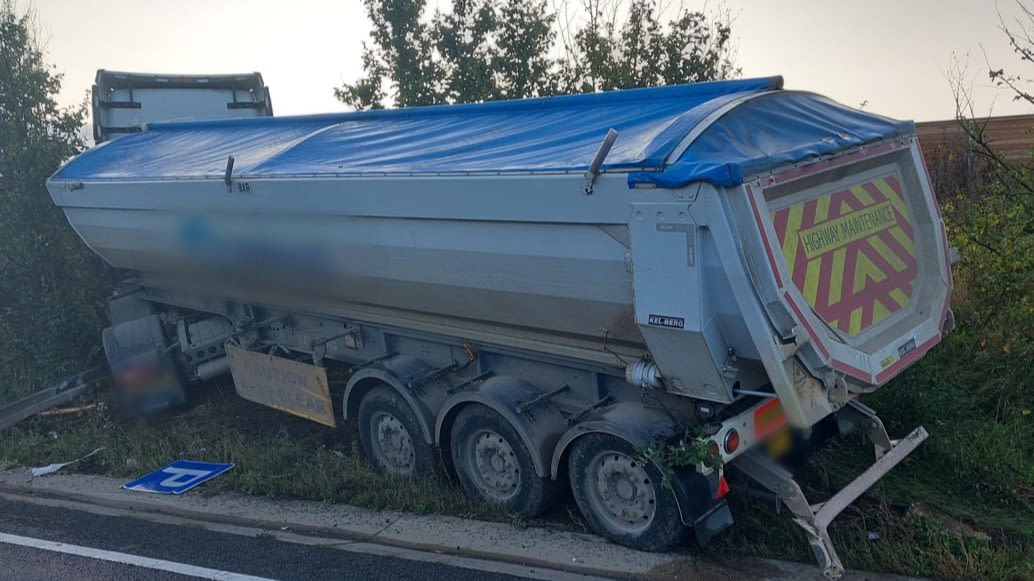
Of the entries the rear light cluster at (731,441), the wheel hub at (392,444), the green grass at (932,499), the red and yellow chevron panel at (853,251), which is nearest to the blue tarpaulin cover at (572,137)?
the red and yellow chevron panel at (853,251)

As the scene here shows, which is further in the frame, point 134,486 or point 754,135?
point 134,486

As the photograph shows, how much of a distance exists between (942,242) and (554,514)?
121 inches

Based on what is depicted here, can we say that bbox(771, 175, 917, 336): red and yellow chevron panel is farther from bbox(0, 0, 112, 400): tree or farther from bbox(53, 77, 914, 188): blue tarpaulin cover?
bbox(0, 0, 112, 400): tree

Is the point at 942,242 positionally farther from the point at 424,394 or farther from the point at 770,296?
the point at 424,394

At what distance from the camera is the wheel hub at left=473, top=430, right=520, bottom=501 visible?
5.68 m

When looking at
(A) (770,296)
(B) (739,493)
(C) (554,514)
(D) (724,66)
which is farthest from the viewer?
(D) (724,66)

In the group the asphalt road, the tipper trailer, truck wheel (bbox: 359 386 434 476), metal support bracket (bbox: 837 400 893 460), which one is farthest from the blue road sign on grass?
metal support bracket (bbox: 837 400 893 460)

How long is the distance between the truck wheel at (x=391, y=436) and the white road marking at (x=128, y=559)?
1.51 meters

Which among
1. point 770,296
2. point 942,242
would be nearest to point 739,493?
point 770,296

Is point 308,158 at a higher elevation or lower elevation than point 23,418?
higher

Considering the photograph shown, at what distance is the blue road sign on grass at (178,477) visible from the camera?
6.82 metres

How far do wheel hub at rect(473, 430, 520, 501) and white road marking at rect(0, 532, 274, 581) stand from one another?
156 cm

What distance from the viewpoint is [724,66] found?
37.9 feet

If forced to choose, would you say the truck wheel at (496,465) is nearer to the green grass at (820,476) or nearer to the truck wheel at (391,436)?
the green grass at (820,476)
